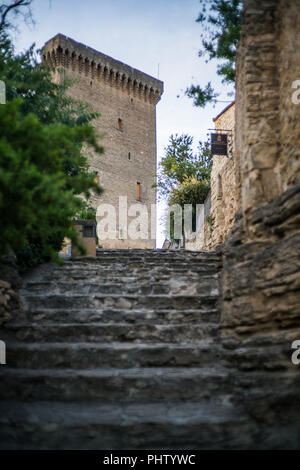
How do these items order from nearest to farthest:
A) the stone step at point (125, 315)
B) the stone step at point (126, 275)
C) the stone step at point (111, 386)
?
the stone step at point (111, 386)
the stone step at point (125, 315)
the stone step at point (126, 275)

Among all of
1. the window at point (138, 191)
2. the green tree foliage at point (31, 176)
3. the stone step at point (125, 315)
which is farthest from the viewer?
the window at point (138, 191)

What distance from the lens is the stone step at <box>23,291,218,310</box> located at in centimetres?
466

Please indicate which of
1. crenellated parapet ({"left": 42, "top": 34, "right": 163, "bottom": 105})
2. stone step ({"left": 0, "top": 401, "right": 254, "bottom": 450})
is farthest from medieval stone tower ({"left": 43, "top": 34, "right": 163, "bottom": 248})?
stone step ({"left": 0, "top": 401, "right": 254, "bottom": 450})

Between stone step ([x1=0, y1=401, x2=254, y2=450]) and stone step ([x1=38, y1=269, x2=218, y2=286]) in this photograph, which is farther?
stone step ([x1=38, y1=269, x2=218, y2=286])

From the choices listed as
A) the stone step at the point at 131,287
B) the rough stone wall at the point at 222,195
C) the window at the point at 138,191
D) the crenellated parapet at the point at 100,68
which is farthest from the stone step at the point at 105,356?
the window at the point at 138,191

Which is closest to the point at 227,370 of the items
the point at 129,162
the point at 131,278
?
the point at 131,278

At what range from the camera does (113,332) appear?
4.11 meters

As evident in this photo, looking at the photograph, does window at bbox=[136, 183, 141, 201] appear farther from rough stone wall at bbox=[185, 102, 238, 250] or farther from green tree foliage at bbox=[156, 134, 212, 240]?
rough stone wall at bbox=[185, 102, 238, 250]

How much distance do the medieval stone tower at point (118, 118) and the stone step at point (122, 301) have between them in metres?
16.7

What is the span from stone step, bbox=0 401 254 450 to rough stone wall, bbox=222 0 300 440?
0.83 feet

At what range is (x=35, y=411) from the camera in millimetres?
3061

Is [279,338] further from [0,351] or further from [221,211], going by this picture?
[221,211]

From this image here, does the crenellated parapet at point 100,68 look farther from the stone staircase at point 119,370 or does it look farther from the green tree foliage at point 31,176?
the green tree foliage at point 31,176

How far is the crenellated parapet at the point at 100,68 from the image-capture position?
2147 centimetres
